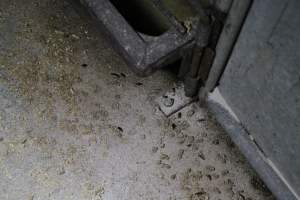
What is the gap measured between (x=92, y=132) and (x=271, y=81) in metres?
0.60

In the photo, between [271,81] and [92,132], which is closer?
[271,81]

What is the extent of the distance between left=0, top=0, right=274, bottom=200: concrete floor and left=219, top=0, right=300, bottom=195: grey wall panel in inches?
7.0

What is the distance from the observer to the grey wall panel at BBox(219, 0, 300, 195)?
1.11 m

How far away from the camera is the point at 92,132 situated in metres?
1.57

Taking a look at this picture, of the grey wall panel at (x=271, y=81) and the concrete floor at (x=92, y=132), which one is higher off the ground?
the grey wall panel at (x=271, y=81)

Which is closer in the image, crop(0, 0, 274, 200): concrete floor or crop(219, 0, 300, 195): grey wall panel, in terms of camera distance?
crop(219, 0, 300, 195): grey wall panel

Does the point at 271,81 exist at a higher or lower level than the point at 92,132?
higher

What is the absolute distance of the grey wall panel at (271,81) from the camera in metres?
1.11

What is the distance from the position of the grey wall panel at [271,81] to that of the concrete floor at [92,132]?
18cm

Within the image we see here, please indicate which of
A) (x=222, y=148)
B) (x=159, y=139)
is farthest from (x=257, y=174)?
(x=159, y=139)

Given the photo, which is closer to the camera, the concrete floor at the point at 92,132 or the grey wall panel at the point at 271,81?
the grey wall panel at the point at 271,81

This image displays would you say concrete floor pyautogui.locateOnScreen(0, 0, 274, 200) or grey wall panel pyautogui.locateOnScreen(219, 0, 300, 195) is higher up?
grey wall panel pyautogui.locateOnScreen(219, 0, 300, 195)

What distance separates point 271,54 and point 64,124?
697mm

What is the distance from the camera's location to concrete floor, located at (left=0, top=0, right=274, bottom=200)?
1505mm
